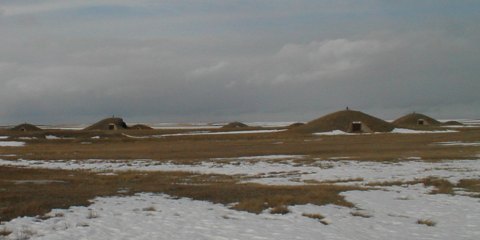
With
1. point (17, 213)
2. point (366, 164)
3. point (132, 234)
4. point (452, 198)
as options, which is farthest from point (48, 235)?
point (366, 164)

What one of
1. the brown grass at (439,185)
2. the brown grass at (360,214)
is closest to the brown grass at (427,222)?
the brown grass at (360,214)

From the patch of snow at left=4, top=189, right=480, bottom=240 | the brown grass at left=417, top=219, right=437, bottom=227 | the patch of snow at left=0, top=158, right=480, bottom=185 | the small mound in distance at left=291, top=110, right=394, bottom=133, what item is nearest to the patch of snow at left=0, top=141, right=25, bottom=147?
the patch of snow at left=0, top=158, right=480, bottom=185

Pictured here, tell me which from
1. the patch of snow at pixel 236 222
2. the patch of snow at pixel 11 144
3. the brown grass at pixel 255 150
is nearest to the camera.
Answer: the patch of snow at pixel 236 222

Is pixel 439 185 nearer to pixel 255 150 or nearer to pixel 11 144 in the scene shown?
pixel 255 150

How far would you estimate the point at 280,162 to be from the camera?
36156 mm

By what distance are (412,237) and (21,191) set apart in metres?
13.6

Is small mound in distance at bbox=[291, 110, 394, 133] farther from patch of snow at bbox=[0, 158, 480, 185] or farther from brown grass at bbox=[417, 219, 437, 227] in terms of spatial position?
brown grass at bbox=[417, 219, 437, 227]

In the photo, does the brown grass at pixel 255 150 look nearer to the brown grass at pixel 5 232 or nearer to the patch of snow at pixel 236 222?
the patch of snow at pixel 236 222

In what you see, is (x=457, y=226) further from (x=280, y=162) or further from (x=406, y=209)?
(x=280, y=162)

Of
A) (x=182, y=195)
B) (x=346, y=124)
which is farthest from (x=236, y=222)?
(x=346, y=124)

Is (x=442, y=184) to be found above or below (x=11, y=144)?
below

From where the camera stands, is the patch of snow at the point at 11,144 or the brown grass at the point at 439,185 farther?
the patch of snow at the point at 11,144

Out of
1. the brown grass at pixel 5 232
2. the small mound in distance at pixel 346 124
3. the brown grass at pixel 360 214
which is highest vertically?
the small mound in distance at pixel 346 124

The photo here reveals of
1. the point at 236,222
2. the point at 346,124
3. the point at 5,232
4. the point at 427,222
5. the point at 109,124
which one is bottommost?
the point at 427,222
